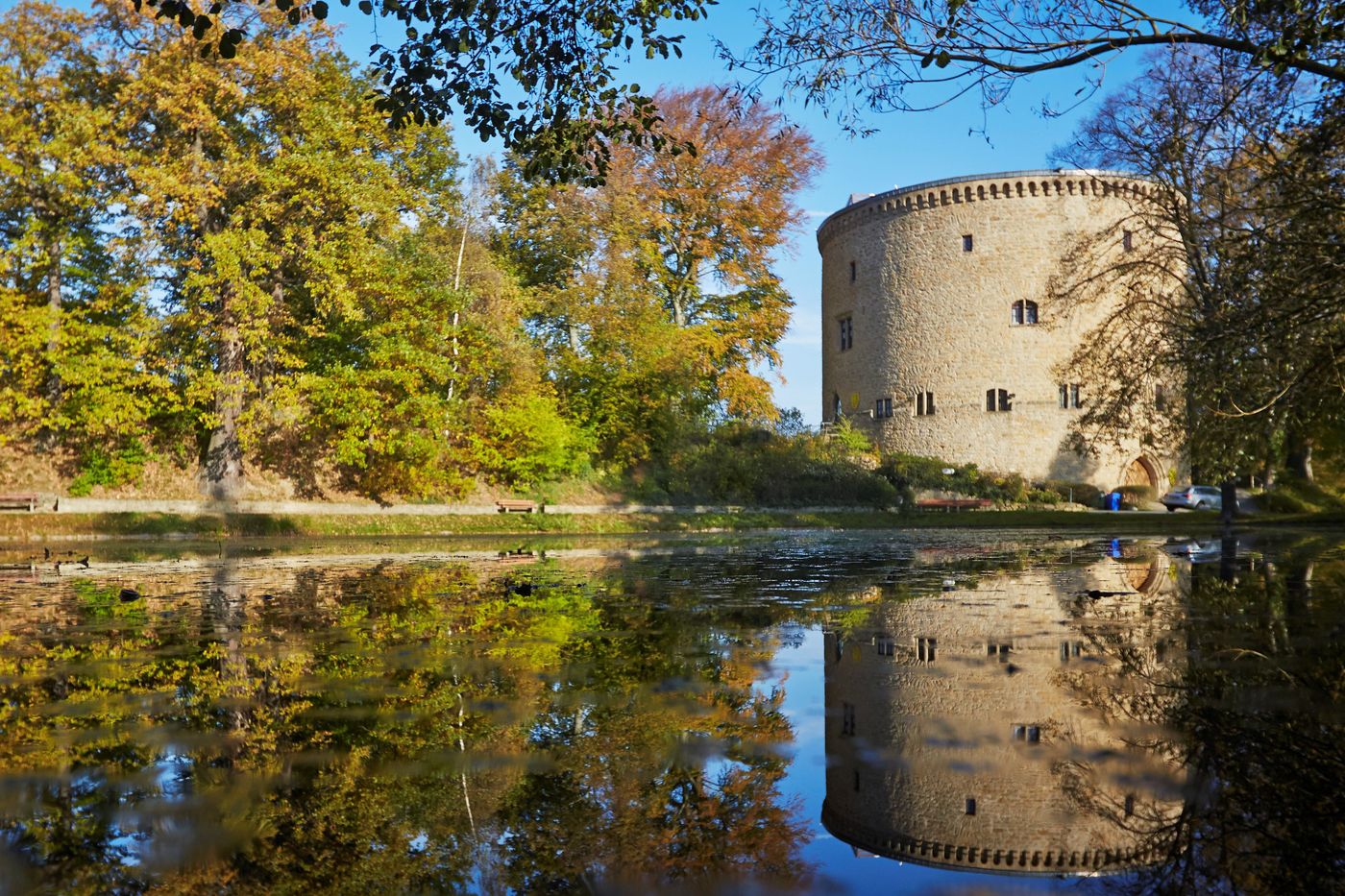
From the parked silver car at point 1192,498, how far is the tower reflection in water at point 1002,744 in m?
38.1

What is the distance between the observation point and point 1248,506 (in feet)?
130

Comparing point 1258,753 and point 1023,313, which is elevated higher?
point 1023,313

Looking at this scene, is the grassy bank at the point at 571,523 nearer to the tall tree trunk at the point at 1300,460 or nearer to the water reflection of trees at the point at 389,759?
the tall tree trunk at the point at 1300,460

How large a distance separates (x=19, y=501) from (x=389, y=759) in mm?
24245

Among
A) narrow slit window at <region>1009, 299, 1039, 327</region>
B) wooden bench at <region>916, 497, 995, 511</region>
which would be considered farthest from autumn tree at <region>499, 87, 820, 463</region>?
narrow slit window at <region>1009, 299, 1039, 327</region>

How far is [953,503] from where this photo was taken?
113 ft

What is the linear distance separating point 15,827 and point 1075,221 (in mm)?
46366

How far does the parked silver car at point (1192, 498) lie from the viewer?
4006 cm

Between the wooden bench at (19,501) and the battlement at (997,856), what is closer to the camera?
the battlement at (997,856)

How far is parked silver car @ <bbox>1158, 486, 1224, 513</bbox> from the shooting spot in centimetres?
4006

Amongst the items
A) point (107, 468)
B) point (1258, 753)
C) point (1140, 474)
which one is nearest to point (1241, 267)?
point (1258, 753)

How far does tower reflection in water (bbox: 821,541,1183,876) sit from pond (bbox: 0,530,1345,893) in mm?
15

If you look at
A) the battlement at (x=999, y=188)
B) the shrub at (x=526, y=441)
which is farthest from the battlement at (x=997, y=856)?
the battlement at (x=999, y=188)

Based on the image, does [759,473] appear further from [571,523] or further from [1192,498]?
[1192,498]
